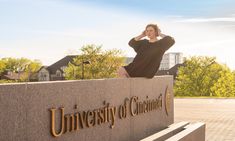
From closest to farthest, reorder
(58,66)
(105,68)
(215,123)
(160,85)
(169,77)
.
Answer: (160,85), (169,77), (215,123), (105,68), (58,66)

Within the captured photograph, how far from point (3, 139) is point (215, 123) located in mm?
10828

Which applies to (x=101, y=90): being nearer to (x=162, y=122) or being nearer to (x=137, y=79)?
(x=137, y=79)

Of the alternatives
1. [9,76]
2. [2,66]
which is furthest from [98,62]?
[2,66]

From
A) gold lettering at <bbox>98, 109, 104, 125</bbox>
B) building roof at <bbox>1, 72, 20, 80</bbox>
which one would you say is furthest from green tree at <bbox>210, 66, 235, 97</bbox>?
gold lettering at <bbox>98, 109, 104, 125</bbox>

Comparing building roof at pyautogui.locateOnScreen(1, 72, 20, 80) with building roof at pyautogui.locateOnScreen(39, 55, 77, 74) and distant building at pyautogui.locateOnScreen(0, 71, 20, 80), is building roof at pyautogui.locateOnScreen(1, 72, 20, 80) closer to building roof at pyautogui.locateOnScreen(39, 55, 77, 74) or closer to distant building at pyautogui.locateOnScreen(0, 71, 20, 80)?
distant building at pyautogui.locateOnScreen(0, 71, 20, 80)

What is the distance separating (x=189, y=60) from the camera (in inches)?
2813

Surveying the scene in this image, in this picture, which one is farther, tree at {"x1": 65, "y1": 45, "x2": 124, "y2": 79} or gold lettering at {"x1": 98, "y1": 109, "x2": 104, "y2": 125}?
tree at {"x1": 65, "y1": 45, "x2": 124, "y2": 79}

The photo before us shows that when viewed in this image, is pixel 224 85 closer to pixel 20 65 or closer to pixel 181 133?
pixel 181 133

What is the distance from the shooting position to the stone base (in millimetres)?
6564

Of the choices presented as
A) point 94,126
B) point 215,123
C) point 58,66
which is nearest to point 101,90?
point 94,126

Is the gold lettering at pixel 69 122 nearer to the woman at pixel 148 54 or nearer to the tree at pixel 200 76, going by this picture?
the woman at pixel 148 54

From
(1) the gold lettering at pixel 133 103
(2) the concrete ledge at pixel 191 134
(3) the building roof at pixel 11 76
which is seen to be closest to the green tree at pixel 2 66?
(3) the building roof at pixel 11 76

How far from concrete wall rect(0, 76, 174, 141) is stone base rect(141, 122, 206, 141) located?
0.87 feet

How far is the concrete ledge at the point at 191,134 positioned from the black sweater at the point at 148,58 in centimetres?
105
